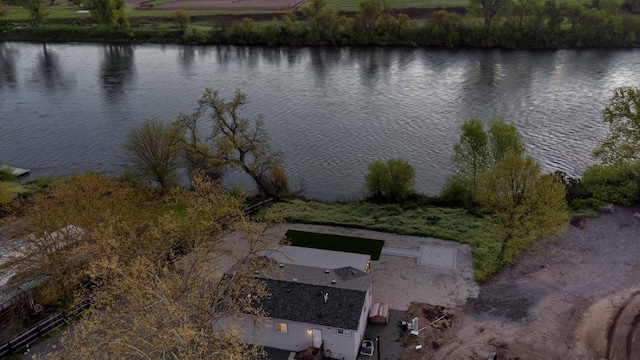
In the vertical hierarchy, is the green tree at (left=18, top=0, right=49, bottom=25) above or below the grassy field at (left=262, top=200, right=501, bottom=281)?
above

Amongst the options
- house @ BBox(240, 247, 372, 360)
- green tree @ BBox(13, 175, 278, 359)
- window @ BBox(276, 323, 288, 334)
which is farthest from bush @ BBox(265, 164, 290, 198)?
window @ BBox(276, 323, 288, 334)

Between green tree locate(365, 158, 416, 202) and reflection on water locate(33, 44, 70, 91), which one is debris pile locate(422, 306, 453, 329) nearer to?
green tree locate(365, 158, 416, 202)

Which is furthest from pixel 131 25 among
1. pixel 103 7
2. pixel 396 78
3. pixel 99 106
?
pixel 396 78

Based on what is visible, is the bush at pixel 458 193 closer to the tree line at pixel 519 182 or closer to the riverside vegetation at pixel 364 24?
the tree line at pixel 519 182

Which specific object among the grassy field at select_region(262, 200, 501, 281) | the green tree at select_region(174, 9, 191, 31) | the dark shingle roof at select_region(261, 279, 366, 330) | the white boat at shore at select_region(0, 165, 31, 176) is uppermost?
the green tree at select_region(174, 9, 191, 31)

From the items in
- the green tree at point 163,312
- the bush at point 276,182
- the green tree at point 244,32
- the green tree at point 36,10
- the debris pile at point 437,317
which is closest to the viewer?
the green tree at point 163,312

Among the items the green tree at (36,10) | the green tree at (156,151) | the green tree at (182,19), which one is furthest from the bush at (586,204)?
the green tree at (36,10)

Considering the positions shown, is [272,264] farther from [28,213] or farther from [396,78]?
[396,78]
